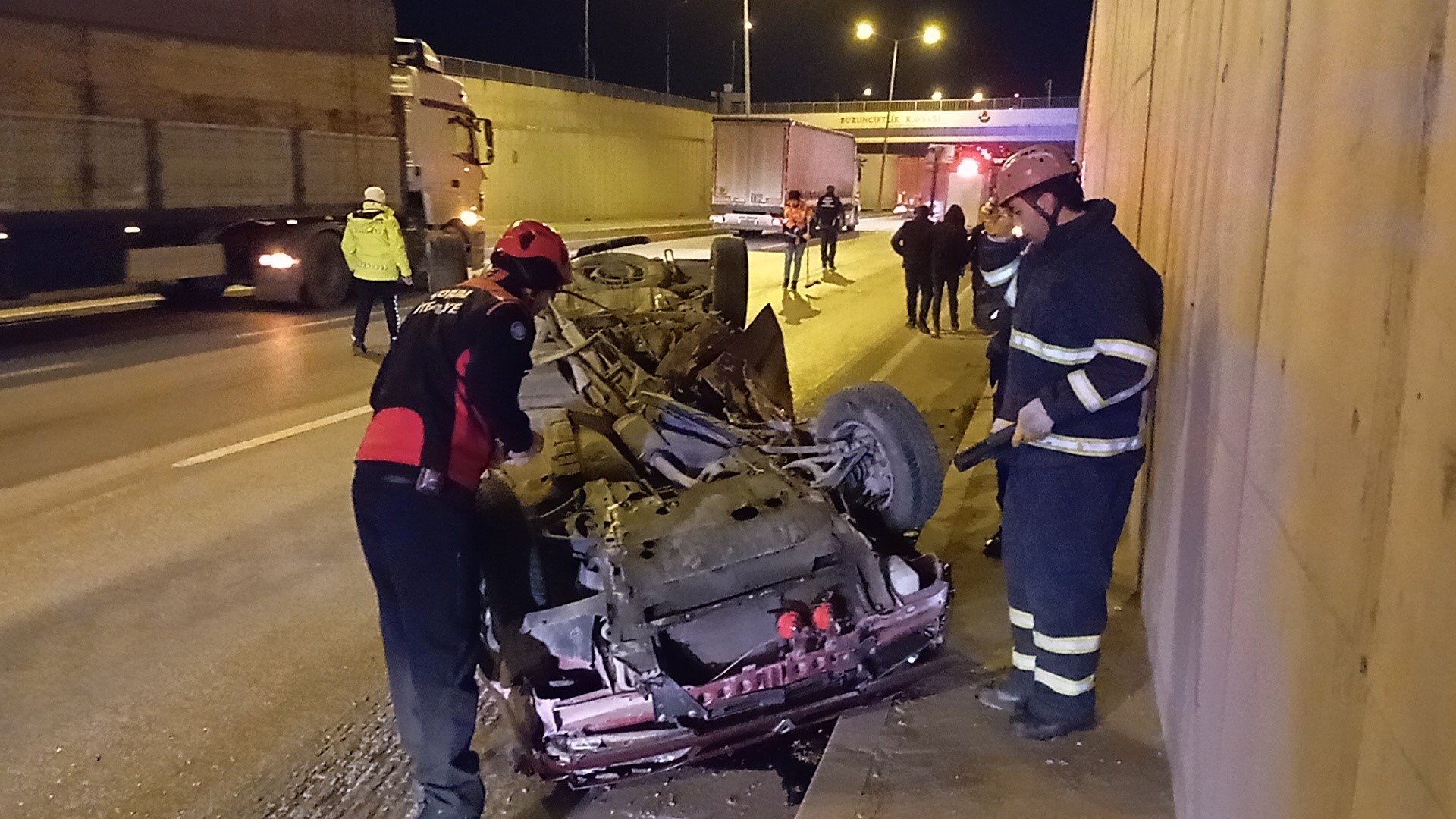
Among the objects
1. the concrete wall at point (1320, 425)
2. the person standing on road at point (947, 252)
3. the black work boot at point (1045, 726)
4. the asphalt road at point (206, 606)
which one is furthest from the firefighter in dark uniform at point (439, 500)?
the person standing on road at point (947, 252)

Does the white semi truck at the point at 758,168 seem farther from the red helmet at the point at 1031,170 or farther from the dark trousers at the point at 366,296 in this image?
the red helmet at the point at 1031,170

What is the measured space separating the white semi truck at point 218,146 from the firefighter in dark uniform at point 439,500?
35.4ft

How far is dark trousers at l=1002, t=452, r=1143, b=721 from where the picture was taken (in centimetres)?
337

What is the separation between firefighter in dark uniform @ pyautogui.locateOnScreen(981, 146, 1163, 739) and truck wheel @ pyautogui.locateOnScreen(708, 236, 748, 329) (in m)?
3.25

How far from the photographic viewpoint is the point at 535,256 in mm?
3174

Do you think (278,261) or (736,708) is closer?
(736,708)

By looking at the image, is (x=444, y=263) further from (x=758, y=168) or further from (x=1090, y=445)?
(x=758, y=168)

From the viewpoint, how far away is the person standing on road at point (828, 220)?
19203mm

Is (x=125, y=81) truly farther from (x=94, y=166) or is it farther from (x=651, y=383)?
(x=651, y=383)

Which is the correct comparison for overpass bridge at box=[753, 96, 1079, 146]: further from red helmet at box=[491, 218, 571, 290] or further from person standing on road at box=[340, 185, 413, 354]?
red helmet at box=[491, 218, 571, 290]

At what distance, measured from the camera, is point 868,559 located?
11.8 feet

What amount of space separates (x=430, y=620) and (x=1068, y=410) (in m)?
2.03

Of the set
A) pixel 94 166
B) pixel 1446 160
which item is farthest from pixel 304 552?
pixel 94 166

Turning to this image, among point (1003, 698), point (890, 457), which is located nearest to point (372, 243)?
point (890, 457)
